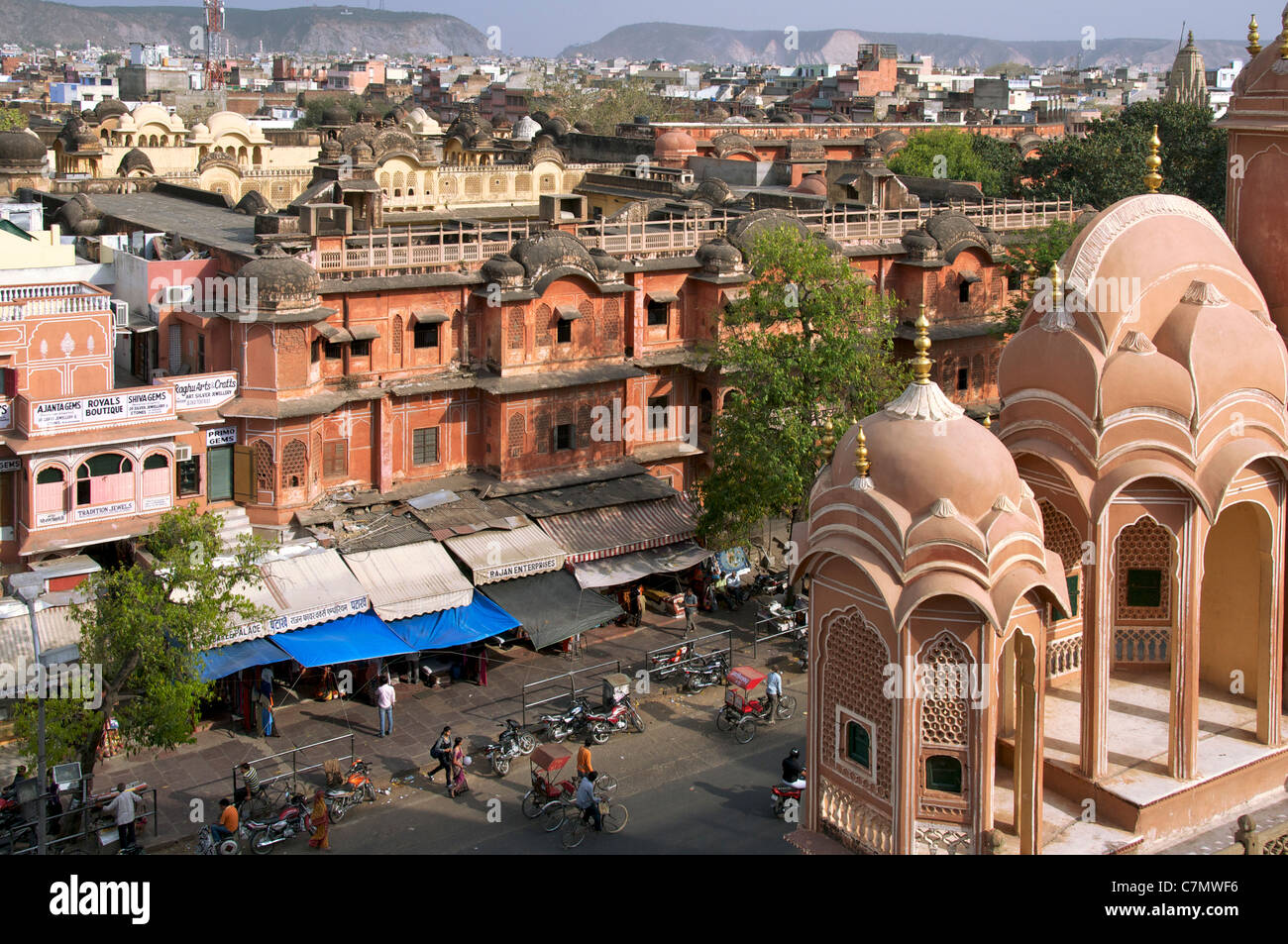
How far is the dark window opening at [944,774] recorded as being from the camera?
54.8ft

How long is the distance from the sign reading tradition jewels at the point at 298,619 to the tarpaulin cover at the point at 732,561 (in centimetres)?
850

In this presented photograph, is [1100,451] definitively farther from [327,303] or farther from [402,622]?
[327,303]

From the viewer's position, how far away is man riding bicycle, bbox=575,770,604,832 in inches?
883

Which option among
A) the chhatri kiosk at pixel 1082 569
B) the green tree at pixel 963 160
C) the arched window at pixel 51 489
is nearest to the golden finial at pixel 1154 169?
the chhatri kiosk at pixel 1082 569

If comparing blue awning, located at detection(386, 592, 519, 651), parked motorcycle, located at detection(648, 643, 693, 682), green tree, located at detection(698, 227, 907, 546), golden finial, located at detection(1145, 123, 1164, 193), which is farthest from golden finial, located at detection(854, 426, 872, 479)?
green tree, located at detection(698, 227, 907, 546)

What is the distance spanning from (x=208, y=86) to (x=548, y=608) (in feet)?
433

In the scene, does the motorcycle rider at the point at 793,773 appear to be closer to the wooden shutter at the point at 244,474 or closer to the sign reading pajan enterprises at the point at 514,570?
the sign reading pajan enterprises at the point at 514,570

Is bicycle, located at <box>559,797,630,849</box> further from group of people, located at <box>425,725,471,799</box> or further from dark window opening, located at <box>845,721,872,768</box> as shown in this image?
dark window opening, located at <box>845,721,872,768</box>

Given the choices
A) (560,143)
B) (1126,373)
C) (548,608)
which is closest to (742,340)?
(548,608)

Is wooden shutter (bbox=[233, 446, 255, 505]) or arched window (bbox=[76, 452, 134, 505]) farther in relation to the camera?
wooden shutter (bbox=[233, 446, 255, 505])

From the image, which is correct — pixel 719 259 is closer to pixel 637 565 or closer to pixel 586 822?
pixel 637 565

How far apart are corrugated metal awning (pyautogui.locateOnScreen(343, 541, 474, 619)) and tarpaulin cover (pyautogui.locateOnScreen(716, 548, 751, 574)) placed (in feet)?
20.7

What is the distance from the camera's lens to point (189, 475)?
→ 29094 millimetres

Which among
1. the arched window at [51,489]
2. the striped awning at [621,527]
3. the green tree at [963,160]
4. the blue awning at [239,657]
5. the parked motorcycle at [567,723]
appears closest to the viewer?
the blue awning at [239,657]
